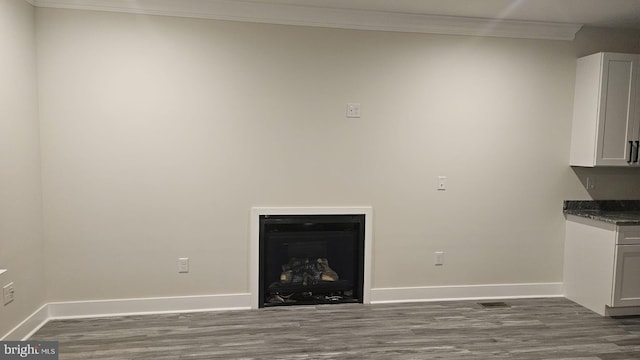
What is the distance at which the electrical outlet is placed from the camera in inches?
110

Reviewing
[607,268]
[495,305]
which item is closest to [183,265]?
[495,305]

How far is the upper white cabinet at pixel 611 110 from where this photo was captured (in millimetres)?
3789

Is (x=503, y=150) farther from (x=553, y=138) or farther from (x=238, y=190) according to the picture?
(x=238, y=190)

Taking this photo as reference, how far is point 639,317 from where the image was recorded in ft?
12.0

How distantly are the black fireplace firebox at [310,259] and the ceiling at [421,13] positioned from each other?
1.67 m

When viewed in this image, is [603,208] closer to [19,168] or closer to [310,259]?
[310,259]

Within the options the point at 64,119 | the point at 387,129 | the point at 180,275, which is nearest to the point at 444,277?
the point at 387,129

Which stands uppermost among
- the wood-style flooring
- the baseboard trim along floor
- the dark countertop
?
the dark countertop

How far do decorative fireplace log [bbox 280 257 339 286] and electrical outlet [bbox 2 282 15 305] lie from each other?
1.95 metres

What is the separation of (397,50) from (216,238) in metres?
2.23

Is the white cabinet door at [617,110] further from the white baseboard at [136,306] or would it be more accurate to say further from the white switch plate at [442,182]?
the white baseboard at [136,306]

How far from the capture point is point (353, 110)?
3734 mm


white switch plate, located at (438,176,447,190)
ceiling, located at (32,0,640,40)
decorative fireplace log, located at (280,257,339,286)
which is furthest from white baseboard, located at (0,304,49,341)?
white switch plate, located at (438,176,447,190)

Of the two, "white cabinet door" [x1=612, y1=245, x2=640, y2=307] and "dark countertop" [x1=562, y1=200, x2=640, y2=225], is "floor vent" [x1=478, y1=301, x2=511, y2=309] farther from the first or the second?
"dark countertop" [x1=562, y1=200, x2=640, y2=225]
